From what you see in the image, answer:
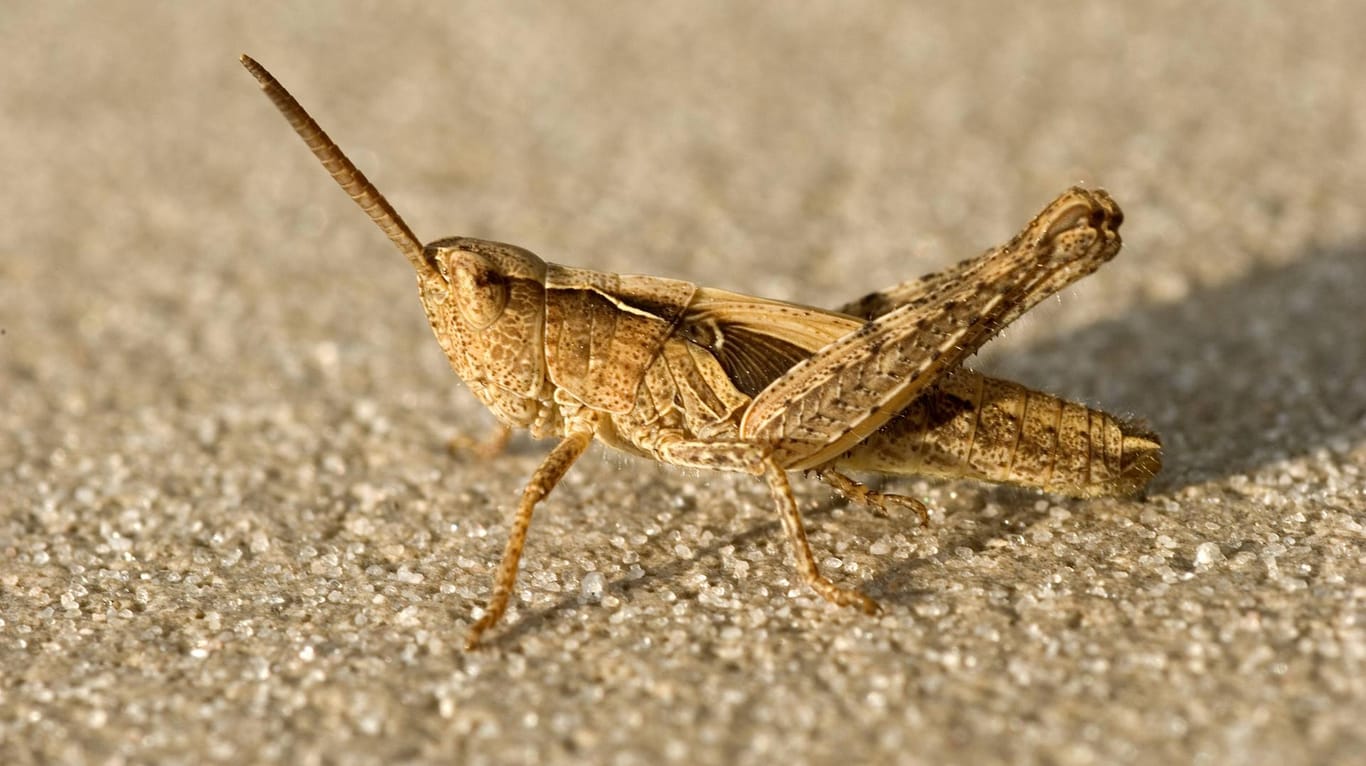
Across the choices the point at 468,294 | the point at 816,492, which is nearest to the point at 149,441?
the point at 468,294

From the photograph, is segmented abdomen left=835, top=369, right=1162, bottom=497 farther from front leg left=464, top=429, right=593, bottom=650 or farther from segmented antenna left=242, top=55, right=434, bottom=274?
segmented antenna left=242, top=55, right=434, bottom=274

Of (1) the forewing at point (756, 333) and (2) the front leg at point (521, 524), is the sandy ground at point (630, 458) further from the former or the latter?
(1) the forewing at point (756, 333)

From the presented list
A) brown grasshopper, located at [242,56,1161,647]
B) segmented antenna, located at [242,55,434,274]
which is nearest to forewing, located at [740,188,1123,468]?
brown grasshopper, located at [242,56,1161,647]

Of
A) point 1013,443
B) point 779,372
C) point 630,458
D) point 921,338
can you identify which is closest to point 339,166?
point 630,458

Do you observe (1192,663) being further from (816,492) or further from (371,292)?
(371,292)

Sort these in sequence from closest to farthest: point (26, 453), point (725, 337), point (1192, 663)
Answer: point (1192, 663)
point (725, 337)
point (26, 453)

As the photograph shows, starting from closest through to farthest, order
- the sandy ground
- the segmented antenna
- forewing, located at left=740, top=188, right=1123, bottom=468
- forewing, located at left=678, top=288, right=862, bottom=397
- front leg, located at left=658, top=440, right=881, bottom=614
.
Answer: the sandy ground < the segmented antenna < front leg, located at left=658, top=440, right=881, bottom=614 < forewing, located at left=740, top=188, right=1123, bottom=468 < forewing, located at left=678, top=288, right=862, bottom=397

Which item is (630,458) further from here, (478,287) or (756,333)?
(478,287)
